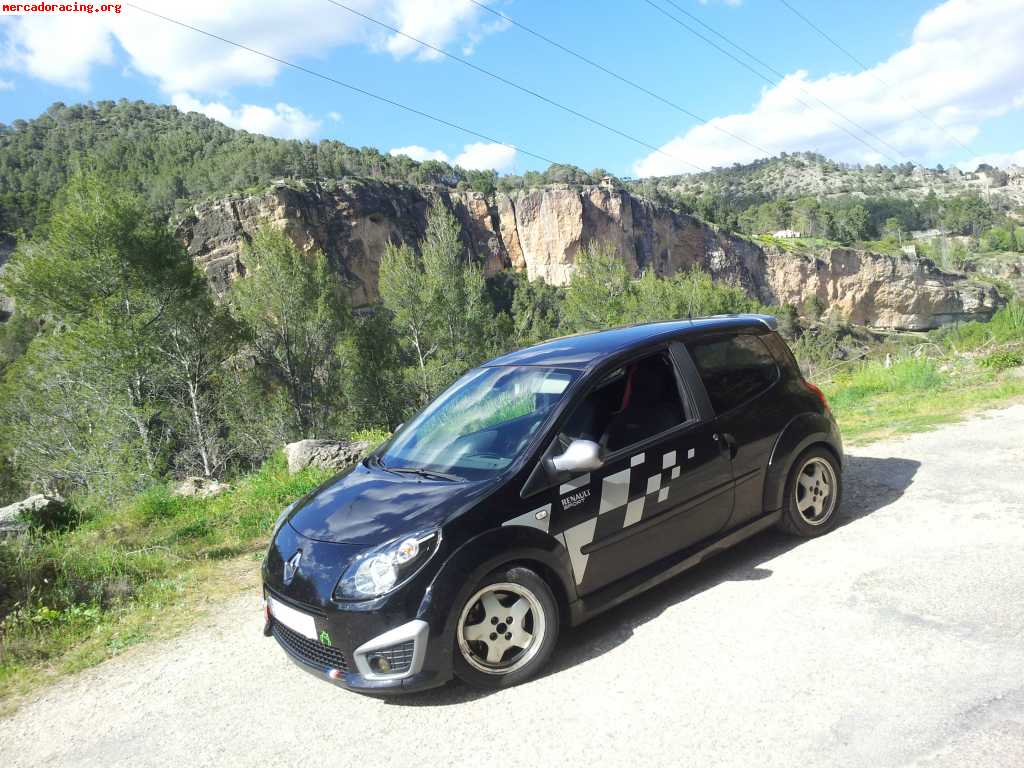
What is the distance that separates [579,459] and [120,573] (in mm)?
4003

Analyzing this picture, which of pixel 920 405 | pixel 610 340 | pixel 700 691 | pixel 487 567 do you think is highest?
pixel 610 340

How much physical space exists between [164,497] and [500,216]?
94595mm

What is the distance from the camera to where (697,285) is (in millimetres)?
60250

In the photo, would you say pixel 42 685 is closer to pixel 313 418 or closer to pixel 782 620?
pixel 782 620

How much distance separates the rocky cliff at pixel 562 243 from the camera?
6956 centimetres

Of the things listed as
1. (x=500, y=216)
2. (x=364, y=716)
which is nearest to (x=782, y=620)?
(x=364, y=716)

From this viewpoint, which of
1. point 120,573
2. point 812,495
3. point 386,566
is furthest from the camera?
point 120,573

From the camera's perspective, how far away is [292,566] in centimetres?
333

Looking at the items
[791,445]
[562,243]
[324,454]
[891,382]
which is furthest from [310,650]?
[562,243]

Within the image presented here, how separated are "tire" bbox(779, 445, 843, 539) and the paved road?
159mm

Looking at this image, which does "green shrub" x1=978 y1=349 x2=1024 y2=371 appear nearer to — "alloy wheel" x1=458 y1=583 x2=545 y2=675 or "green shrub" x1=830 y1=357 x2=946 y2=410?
"green shrub" x1=830 y1=357 x2=946 y2=410

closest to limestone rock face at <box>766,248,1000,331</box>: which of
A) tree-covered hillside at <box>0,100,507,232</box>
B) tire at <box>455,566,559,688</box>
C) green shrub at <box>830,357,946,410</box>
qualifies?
tree-covered hillside at <box>0,100,507,232</box>

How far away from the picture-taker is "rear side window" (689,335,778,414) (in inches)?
165

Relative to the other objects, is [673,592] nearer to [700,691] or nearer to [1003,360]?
[700,691]
